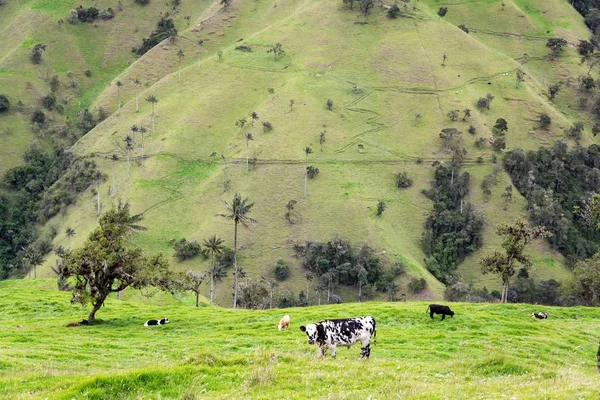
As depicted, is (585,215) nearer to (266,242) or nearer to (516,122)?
(266,242)

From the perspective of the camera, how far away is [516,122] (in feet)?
582

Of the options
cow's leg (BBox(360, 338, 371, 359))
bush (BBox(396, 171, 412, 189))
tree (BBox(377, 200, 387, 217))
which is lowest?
cow's leg (BBox(360, 338, 371, 359))

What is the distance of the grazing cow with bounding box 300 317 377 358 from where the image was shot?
1072 inches

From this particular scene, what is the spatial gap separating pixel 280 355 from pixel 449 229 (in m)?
130

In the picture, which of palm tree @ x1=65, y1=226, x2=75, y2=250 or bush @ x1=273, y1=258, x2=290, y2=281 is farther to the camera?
palm tree @ x1=65, y1=226, x2=75, y2=250

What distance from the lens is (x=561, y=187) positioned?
161000 mm

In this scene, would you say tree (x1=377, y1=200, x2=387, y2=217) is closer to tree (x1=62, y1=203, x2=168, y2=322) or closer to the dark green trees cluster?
the dark green trees cluster

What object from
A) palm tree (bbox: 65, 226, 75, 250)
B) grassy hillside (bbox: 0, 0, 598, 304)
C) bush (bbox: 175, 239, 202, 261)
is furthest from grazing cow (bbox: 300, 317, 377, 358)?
palm tree (bbox: 65, 226, 75, 250)

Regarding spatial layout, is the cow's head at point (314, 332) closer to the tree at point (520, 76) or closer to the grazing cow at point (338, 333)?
the grazing cow at point (338, 333)

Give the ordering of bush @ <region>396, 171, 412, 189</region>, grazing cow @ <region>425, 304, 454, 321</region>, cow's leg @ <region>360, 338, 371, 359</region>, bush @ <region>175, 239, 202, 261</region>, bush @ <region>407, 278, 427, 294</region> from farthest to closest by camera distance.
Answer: bush @ <region>396, 171, 412, 189</region> → bush @ <region>175, 239, 202, 261</region> → bush @ <region>407, 278, 427, 294</region> → grazing cow @ <region>425, 304, 454, 321</region> → cow's leg @ <region>360, 338, 371, 359</region>

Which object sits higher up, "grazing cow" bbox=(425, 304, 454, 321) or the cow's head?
the cow's head

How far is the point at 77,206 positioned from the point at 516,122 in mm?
136310

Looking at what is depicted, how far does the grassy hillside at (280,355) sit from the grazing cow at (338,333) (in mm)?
1131

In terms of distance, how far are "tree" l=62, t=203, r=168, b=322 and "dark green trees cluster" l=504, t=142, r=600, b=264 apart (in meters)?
119
